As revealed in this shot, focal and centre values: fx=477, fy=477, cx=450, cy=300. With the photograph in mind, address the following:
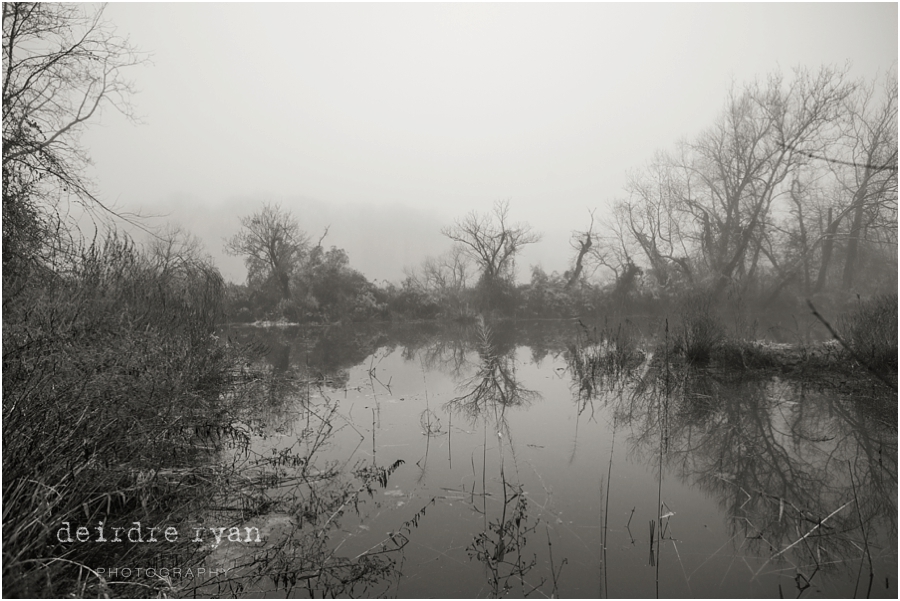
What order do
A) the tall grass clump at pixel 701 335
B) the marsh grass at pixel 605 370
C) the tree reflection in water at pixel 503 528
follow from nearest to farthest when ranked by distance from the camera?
the tree reflection in water at pixel 503 528 → the marsh grass at pixel 605 370 → the tall grass clump at pixel 701 335

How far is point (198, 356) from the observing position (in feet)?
25.2

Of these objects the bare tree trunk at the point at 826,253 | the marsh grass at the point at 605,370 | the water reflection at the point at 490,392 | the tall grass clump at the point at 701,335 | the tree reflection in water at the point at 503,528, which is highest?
the bare tree trunk at the point at 826,253

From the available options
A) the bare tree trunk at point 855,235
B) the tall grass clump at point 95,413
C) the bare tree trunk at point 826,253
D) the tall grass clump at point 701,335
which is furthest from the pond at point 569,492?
the bare tree trunk at point 855,235

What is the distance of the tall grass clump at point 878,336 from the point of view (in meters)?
9.09

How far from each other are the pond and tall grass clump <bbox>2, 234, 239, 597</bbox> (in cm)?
57

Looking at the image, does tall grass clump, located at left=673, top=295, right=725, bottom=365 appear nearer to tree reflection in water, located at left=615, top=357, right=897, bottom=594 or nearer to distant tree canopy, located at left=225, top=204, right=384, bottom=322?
tree reflection in water, located at left=615, top=357, right=897, bottom=594

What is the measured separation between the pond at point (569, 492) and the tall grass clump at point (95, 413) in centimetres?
57

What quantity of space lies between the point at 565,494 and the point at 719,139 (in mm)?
24533

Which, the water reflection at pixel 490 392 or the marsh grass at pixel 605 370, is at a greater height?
the marsh grass at pixel 605 370

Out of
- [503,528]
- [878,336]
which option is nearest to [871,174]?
[878,336]

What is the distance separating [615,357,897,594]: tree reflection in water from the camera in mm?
3428

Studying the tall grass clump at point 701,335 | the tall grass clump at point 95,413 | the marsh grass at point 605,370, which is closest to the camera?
the tall grass clump at point 95,413

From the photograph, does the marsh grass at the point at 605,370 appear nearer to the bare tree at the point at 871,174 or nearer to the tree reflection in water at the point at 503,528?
the tree reflection in water at the point at 503,528

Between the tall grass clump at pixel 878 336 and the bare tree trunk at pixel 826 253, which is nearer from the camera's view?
the tall grass clump at pixel 878 336
